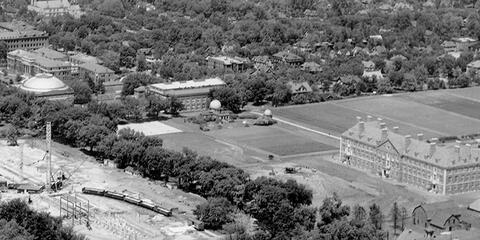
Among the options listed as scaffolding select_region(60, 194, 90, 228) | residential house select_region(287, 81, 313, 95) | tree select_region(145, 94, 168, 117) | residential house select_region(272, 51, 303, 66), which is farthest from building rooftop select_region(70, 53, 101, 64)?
scaffolding select_region(60, 194, 90, 228)

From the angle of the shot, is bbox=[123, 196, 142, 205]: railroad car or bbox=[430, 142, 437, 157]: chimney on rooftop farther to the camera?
bbox=[430, 142, 437, 157]: chimney on rooftop

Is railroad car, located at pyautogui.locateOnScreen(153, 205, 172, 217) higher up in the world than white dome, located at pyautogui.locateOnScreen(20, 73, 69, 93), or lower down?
lower down

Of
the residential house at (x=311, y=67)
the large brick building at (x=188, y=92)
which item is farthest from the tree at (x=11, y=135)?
the residential house at (x=311, y=67)

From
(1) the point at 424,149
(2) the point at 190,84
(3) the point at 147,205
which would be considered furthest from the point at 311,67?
(3) the point at 147,205

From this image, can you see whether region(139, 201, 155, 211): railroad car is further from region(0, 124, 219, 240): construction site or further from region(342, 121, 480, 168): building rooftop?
region(342, 121, 480, 168): building rooftop

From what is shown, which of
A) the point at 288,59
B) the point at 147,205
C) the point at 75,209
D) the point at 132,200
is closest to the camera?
the point at 75,209

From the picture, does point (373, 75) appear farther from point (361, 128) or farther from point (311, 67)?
point (361, 128)

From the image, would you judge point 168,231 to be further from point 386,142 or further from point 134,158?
point 386,142
